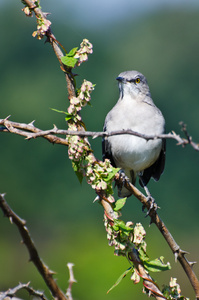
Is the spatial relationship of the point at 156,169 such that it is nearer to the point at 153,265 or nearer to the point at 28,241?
the point at 153,265

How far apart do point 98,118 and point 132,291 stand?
73.6ft

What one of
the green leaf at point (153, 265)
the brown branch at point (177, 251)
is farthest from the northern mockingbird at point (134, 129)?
the green leaf at point (153, 265)

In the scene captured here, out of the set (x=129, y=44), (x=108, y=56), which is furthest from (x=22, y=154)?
(x=129, y=44)

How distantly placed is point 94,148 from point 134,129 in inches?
1039

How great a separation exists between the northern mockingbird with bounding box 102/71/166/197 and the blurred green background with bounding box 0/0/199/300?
595cm

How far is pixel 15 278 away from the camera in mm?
16609

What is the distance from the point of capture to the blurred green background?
55.6ft

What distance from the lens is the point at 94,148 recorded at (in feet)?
104

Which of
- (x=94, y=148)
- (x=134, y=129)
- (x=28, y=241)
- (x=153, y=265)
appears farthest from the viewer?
(x=94, y=148)

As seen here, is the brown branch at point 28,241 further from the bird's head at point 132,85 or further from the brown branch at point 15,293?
the bird's head at point 132,85

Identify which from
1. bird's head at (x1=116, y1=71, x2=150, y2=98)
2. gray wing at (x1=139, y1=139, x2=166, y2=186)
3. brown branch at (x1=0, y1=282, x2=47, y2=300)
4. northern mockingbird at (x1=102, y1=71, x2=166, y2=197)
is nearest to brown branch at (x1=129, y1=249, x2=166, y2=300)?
brown branch at (x1=0, y1=282, x2=47, y2=300)

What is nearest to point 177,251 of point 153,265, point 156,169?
point 153,265

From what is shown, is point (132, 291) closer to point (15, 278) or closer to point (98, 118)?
point (15, 278)

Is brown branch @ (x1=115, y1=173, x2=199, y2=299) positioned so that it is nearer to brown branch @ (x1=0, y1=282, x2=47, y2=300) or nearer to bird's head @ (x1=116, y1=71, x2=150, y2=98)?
brown branch @ (x1=0, y1=282, x2=47, y2=300)
